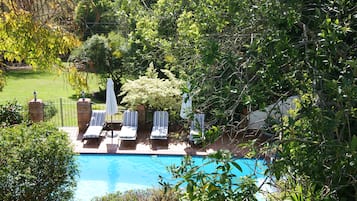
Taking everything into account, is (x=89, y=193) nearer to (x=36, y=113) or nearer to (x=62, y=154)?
(x=62, y=154)

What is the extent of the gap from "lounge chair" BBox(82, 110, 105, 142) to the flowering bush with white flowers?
975 millimetres

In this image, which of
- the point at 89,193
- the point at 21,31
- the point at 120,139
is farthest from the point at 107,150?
the point at 21,31

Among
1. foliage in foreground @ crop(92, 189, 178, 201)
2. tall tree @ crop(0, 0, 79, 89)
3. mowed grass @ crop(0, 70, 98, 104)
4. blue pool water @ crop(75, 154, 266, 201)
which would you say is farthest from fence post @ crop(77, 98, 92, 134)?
tall tree @ crop(0, 0, 79, 89)

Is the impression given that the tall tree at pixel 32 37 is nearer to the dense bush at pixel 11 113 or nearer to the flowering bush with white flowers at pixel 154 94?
the flowering bush with white flowers at pixel 154 94

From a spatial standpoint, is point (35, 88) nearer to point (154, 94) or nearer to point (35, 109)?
point (35, 109)

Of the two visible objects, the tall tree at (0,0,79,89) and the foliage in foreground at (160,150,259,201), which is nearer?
the foliage in foreground at (160,150,259,201)

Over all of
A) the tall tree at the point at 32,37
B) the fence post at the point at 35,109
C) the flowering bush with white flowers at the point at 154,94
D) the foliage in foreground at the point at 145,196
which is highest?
the tall tree at the point at 32,37

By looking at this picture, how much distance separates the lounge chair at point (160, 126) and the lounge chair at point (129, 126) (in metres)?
0.60

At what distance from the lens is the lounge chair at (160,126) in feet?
42.2

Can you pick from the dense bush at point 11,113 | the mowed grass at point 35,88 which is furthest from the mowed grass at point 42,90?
the dense bush at point 11,113

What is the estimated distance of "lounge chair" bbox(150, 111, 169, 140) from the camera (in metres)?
12.9

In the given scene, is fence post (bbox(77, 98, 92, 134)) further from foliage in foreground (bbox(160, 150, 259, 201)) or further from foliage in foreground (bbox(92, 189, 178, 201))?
foliage in foreground (bbox(160, 150, 259, 201))

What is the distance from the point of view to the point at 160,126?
44.5ft

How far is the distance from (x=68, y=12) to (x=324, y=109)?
6.14m
